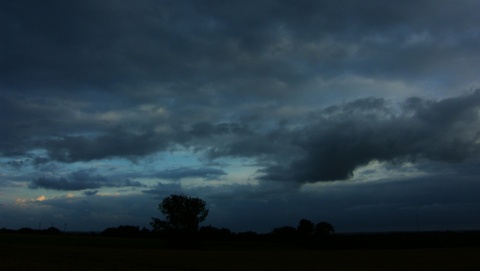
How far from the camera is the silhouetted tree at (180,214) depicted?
10806 centimetres

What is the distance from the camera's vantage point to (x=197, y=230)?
10869cm

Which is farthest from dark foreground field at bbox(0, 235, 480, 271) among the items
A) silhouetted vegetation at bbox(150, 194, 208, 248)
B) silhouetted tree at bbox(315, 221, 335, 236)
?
silhouetted tree at bbox(315, 221, 335, 236)

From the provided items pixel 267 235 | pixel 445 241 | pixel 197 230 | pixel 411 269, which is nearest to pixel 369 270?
pixel 411 269

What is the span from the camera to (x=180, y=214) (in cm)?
10819

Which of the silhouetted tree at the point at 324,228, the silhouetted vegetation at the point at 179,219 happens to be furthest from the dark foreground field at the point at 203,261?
the silhouetted tree at the point at 324,228

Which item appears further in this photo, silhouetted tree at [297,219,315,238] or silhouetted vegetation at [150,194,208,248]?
silhouetted tree at [297,219,315,238]

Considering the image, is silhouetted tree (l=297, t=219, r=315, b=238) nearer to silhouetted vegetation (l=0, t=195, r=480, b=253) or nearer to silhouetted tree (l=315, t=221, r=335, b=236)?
silhouetted tree (l=315, t=221, r=335, b=236)

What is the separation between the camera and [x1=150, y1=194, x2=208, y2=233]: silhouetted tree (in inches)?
4254

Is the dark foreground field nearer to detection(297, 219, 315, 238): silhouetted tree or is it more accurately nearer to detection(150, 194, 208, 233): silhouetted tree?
detection(150, 194, 208, 233): silhouetted tree

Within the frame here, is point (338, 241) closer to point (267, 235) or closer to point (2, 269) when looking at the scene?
point (267, 235)

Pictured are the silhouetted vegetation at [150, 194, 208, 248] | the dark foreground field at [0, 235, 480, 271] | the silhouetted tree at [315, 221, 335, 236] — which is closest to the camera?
the dark foreground field at [0, 235, 480, 271]

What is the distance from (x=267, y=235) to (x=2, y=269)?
156168 mm

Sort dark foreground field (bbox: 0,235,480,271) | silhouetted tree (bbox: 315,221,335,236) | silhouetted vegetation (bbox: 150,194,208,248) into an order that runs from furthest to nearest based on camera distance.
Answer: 1. silhouetted tree (bbox: 315,221,335,236)
2. silhouetted vegetation (bbox: 150,194,208,248)
3. dark foreground field (bbox: 0,235,480,271)

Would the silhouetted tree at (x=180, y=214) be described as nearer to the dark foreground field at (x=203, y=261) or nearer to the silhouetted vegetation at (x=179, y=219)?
the silhouetted vegetation at (x=179, y=219)
